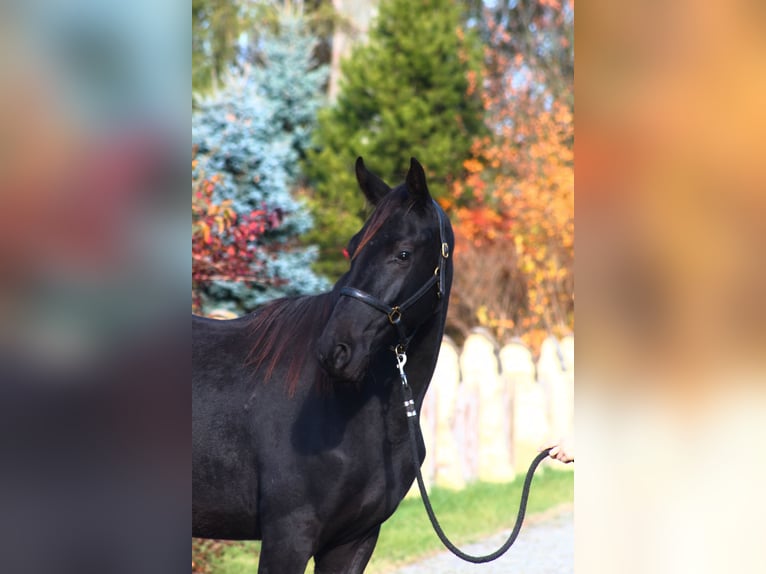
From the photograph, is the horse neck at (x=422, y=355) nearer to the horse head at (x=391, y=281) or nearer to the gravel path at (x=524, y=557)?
the horse head at (x=391, y=281)

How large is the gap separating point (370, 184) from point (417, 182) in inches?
17.0

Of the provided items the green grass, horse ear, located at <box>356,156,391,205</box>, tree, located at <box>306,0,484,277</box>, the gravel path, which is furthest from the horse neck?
tree, located at <box>306,0,484,277</box>

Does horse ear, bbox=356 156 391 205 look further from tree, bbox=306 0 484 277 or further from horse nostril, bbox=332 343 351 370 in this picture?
tree, bbox=306 0 484 277

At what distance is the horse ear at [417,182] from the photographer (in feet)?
10.5

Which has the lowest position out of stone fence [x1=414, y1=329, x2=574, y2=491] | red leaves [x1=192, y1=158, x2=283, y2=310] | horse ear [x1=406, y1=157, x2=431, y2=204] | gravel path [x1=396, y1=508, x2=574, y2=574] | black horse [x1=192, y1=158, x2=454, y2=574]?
gravel path [x1=396, y1=508, x2=574, y2=574]

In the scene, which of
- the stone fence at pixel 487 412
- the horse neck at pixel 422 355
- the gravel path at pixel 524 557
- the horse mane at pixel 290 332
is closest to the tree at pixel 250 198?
the stone fence at pixel 487 412

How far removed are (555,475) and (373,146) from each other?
7.53m

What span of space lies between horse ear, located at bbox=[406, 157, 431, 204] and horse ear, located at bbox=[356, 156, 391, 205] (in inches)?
13.9

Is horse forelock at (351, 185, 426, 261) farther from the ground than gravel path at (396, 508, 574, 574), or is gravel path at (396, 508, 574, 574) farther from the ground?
horse forelock at (351, 185, 426, 261)

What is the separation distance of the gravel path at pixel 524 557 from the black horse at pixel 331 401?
3.02m

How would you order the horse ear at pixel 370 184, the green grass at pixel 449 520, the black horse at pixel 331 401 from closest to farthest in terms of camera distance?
the black horse at pixel 331 401 < the horse ear at pixel 370 184 < the green grass at pixel 449 520

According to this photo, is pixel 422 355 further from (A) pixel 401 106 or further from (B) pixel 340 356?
(A) pixel 401 106

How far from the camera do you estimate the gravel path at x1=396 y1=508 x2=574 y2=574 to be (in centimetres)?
640
